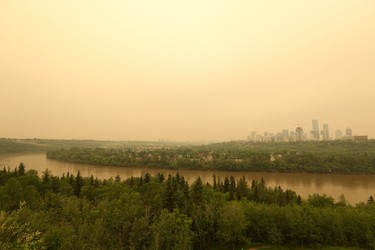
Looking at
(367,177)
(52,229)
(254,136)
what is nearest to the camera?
(52,229)

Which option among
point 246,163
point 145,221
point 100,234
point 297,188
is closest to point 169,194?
point 145,221

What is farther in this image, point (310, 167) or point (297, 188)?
point (310, 167)

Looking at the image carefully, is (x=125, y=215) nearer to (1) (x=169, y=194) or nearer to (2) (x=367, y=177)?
(1) (x=169, y=194)

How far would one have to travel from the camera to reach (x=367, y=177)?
122ft

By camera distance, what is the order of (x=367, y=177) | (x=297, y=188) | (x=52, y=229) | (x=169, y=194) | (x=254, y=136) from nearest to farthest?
1. (x=52, y=229)
2. (x=169, y=194)
3. (x=297, y=188)
4. (x=367, y=177)
5. (x=254, y=136)

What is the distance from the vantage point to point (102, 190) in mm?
18656

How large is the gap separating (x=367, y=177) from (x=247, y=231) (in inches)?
1308

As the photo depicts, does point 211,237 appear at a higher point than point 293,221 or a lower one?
lower

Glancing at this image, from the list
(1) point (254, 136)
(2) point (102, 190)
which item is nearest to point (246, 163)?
(2) point (102, 190)

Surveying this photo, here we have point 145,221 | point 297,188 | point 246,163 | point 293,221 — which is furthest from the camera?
point 246,163

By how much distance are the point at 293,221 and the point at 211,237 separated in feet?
14.4

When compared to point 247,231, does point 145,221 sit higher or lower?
higher

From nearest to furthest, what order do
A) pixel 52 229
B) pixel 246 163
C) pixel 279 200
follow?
pixel 52 229, pixel 279 200, pixel 246 163

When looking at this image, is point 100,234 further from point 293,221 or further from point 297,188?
point 297,188
